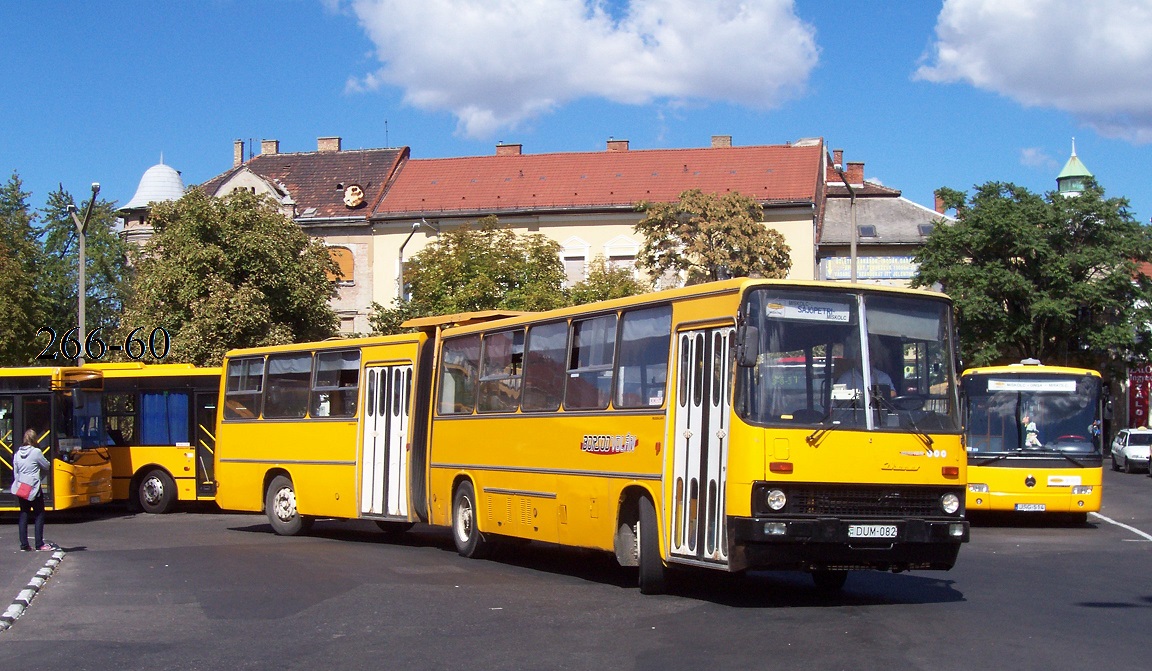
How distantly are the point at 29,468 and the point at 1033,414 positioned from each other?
15.9m

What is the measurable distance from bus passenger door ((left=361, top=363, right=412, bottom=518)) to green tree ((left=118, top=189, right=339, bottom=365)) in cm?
1769

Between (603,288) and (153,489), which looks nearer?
(153,489)

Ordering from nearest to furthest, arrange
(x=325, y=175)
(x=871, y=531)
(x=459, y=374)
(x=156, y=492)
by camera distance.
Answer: (x=871, y=531), (x=459, y=374), (x=156, y=492), (x=325, y=175)

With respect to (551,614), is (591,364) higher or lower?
higher

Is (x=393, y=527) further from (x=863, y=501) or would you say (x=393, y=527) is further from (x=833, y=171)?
(x=833, y=171)

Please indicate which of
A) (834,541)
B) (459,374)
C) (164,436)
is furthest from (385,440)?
(834,541)

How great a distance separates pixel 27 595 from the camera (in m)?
13.2

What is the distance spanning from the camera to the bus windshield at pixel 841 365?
11519mm

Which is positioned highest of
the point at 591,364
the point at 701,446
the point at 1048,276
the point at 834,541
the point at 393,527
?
the point at 1048,276

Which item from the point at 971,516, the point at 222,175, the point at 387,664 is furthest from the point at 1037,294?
the point at 387,664

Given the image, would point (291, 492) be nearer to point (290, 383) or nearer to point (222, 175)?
point (290, 383)

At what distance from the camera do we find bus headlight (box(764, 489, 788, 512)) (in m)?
11.3

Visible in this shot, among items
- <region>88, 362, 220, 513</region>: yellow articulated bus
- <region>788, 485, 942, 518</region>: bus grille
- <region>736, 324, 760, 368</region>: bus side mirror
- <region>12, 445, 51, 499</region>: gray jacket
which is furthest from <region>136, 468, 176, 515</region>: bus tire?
<region>788, 485, 942, 518</region>: bus grille

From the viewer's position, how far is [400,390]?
63.5 ft
